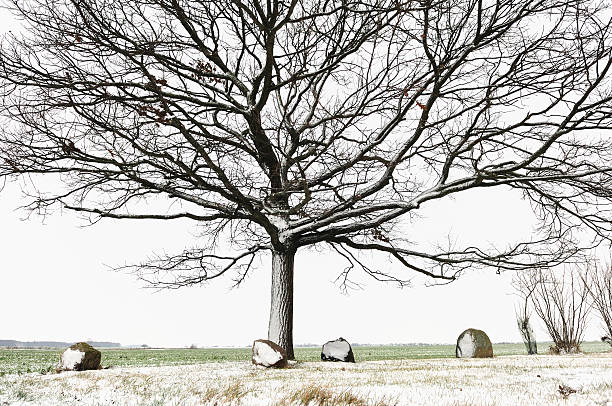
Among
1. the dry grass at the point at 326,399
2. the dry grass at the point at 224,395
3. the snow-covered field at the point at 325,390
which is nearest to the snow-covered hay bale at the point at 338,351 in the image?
the snow-covered field at the point at 325,390

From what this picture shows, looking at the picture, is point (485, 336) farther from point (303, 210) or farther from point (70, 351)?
point (70, 351)

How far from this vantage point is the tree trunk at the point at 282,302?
13352mm

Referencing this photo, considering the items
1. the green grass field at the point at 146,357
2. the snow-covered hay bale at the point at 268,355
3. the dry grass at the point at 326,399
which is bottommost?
the green grass field at the point at 146,357

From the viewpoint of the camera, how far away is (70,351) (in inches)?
456

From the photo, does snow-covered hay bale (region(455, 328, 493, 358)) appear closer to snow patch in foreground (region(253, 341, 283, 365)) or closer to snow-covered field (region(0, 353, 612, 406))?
snow-covered field (region(0, 353, 612, 406))

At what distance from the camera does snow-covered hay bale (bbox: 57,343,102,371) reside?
37.1 ft

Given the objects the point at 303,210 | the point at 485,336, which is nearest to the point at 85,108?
the point at 303,210

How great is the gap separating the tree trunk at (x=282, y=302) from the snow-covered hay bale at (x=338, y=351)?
1069 millimetres

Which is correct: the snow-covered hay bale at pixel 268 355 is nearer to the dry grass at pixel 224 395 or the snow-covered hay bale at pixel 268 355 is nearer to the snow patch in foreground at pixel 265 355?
the snow patch in foreground at pixel 265 355

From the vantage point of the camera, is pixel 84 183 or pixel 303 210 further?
pixel 84 183

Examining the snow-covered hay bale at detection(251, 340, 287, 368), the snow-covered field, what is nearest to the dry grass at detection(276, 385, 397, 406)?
the snow-covered field

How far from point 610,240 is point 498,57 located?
6786 millimetres

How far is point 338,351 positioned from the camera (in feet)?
44.8

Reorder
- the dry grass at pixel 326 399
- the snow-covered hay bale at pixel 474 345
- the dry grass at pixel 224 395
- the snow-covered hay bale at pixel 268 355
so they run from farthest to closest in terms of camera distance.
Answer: the snow-covered hay bale at pixel 474 345 < the snow-covered hay bale at pixel 268 355 < the dry grass at pixel 224 395 < the dry grass at pixel 326 399
